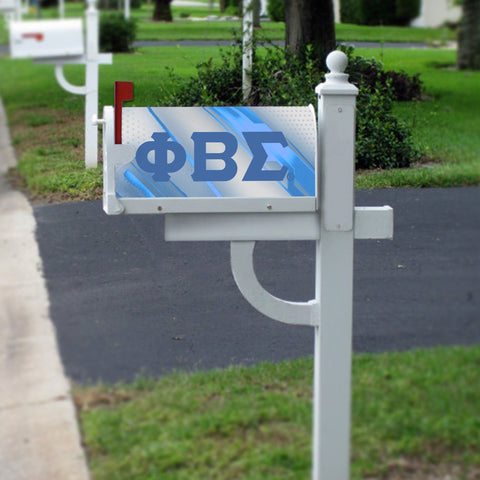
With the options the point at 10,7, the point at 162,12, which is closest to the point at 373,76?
the point at 162,12

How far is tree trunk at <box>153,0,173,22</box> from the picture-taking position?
308 cm

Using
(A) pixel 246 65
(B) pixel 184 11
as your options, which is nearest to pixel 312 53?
(A) pixel 246 65

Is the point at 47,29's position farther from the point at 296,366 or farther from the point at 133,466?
the point at 296,366

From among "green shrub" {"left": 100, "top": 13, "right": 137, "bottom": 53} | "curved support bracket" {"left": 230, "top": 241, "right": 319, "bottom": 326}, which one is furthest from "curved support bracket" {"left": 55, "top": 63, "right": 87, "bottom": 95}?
"curved support bracket" {"left": 230, "top": 241, "right": 319, "bottom": 326}

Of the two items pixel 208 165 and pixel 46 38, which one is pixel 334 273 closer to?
pixel 208 165

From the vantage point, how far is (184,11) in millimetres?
3129

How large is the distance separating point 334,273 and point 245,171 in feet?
1.29

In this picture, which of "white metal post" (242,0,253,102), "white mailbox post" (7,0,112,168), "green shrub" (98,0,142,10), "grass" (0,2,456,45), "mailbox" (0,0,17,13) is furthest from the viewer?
"white metal post" (242,0,253,102)

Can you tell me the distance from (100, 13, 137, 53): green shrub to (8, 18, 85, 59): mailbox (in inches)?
13.0

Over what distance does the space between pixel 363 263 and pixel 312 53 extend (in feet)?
3.44

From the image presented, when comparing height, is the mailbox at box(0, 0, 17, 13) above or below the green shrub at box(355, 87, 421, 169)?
above

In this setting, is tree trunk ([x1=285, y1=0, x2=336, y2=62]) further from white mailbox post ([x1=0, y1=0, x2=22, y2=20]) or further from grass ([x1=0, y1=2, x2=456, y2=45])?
white mailbox post ([x1=0, y1=0, x2=22, y2=20])

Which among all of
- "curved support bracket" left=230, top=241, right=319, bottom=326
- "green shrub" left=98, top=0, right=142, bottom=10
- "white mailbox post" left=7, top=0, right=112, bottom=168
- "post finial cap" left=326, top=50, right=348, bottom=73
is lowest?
"curved support bracket" left=230, top=241, right=319, bottom=326

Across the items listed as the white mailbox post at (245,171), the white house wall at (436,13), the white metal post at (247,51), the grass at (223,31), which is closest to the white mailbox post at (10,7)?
the white mailbox post at (245,171)
